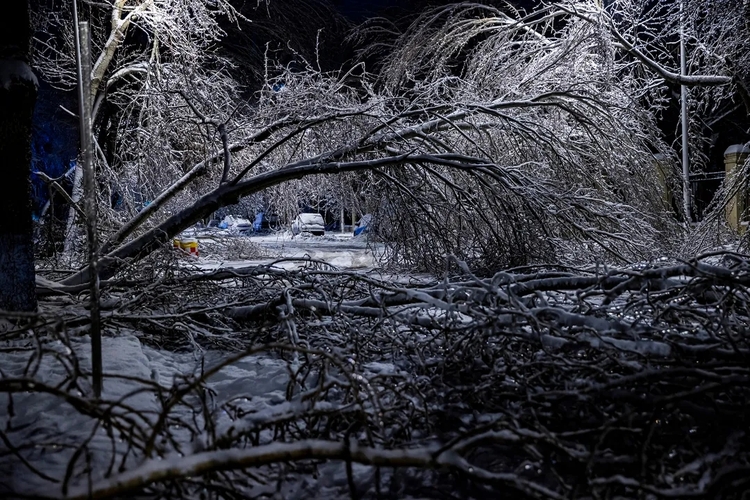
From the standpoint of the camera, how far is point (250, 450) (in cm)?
198

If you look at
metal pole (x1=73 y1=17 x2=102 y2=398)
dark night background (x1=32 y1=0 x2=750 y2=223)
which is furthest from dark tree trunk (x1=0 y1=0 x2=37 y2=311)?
dark night background (x1=32 y1=0 x2=750 y2=223)

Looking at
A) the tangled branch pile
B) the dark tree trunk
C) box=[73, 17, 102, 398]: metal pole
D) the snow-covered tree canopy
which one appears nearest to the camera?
the tangled branch pile

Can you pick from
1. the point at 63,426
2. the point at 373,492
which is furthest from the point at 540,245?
the point at 63,426

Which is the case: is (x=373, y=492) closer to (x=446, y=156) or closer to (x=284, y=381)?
(x=284, y=381)

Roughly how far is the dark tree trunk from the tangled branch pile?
62 cm

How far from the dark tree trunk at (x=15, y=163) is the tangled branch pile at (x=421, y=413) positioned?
2.02 feet

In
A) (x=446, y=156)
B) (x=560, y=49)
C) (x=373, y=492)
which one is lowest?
(x=373, y=492)

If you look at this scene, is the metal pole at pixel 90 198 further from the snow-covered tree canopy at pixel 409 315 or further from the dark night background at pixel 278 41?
the dark night background at pixel 278 41

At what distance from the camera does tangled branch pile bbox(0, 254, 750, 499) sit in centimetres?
199

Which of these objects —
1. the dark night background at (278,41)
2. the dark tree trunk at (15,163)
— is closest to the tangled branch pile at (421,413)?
the dark tree trunk at (15,163)

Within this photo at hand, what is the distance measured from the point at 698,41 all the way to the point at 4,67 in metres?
8.58

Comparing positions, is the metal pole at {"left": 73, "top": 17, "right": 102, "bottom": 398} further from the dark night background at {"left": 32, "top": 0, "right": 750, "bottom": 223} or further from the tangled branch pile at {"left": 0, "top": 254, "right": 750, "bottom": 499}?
the dark night background at {"left": 32, "top": 0, "right": 750, "bottom": 223}

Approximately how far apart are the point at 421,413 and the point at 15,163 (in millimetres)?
4114

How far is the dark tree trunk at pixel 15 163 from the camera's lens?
4.75 meters
